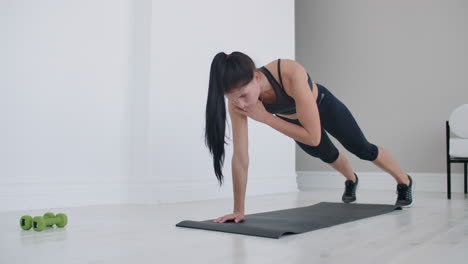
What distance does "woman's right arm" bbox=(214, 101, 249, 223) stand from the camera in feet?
6.82

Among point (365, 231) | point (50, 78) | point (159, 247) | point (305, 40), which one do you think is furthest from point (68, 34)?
point (305, 40)

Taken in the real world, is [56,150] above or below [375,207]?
above

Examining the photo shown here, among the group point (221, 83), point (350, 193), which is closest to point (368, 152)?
point (350, 193)

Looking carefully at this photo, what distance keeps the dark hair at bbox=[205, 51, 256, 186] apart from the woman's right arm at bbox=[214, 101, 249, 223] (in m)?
0.16

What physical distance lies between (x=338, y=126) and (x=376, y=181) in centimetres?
257

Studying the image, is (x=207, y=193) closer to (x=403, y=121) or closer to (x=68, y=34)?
(x=68, y=34)

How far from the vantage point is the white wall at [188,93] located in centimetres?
331

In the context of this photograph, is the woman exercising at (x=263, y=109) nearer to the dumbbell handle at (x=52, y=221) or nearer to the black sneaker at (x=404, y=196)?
the black sneaker at (x=404, y=196)

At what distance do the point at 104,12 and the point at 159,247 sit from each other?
2.07 meters

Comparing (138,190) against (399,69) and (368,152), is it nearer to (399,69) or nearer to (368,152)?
(368,152)

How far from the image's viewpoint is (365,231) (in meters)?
1.94

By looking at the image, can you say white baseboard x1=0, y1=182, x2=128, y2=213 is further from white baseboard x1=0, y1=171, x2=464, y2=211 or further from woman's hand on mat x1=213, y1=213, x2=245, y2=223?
woman's hand on mat x1=213, y1=213, x2=245, y2=223

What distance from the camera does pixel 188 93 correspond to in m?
3.54

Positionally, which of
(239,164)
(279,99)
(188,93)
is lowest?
(239,164)
